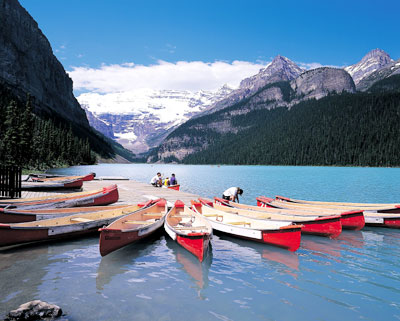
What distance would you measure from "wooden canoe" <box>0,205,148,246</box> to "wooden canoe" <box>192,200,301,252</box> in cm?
550

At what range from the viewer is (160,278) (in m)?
10.3

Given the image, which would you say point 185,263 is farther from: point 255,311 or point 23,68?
point 23,68

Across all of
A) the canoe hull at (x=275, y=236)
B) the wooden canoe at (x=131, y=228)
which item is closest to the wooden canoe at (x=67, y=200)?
the wooden canoe at (x=131, y=228)

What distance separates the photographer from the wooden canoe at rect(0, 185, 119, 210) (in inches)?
639

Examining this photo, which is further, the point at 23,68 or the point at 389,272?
the point at 23,68

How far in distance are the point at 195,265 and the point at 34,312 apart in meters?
6.07

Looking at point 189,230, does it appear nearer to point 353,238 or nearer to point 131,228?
point 131,228

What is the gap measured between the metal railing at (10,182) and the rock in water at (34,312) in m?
16.1

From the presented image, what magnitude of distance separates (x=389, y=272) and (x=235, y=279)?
6.01m

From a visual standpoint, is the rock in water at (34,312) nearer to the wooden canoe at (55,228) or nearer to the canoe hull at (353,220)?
the wooden canoe at (55,228)

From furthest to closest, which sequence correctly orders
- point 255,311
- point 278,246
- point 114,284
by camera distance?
point 278,246 → point 114,284 → point 255,311

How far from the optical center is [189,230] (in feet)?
43.2

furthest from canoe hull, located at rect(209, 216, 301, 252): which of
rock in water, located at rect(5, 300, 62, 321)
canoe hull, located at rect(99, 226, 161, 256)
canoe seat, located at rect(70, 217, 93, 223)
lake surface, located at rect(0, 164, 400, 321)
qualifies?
rock in water, located at rect(5, 300, 62, 321)

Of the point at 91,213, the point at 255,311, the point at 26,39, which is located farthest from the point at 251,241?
the point at 26,39
